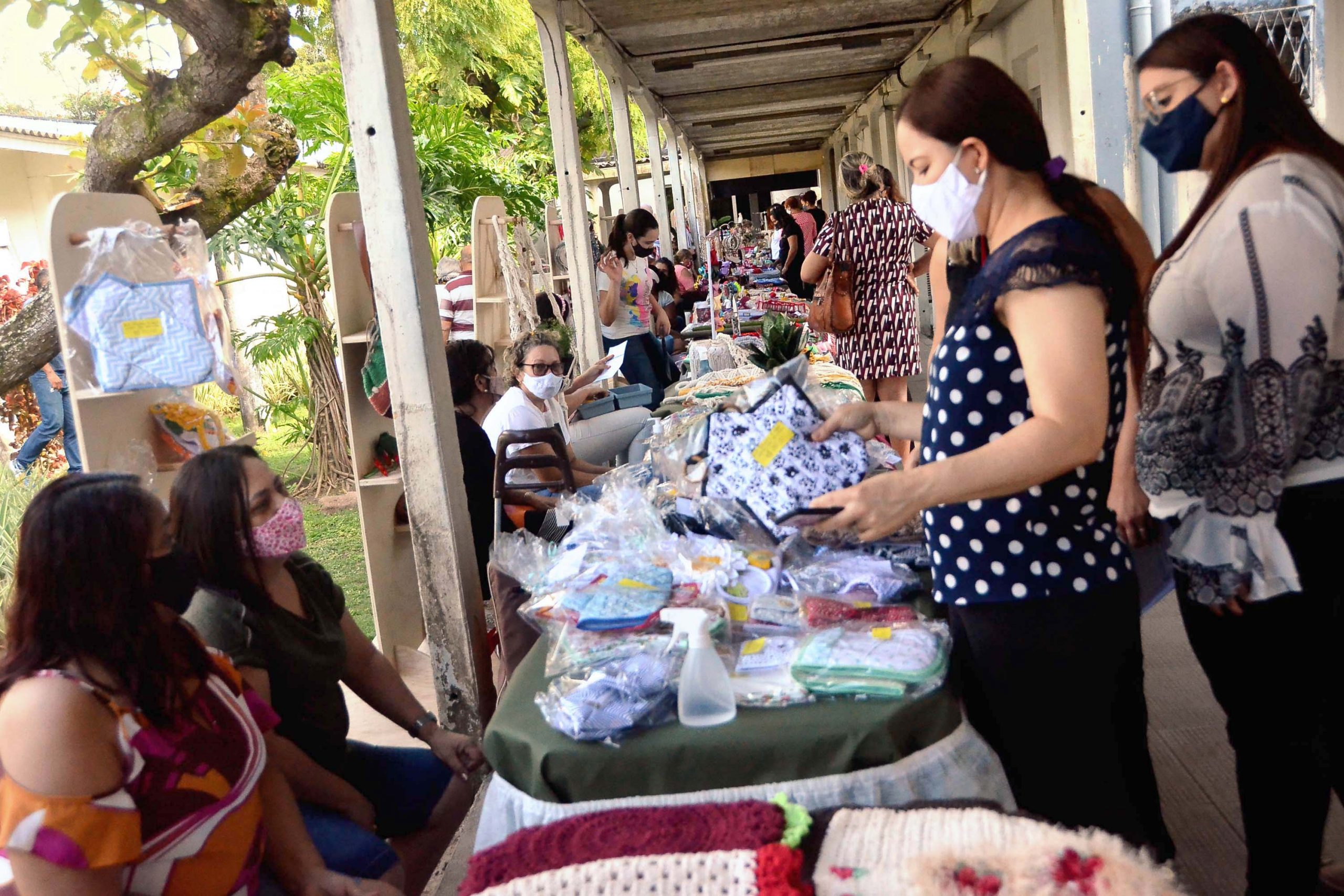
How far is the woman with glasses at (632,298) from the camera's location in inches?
293

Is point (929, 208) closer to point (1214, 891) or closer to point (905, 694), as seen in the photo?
point (905, 694)

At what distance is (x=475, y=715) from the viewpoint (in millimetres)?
3166

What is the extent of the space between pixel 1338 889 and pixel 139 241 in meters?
3.59

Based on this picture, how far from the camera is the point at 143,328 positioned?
317 centimetres

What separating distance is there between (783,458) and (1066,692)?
698mm

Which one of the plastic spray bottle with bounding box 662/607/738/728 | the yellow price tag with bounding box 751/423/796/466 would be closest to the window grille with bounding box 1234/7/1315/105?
the yellow price tag with bounding box 751/423/796/466

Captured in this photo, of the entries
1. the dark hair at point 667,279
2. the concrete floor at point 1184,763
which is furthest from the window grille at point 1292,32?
the dark hair at point 667,279

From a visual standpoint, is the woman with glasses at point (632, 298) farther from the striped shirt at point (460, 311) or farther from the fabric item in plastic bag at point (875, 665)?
the fabric item in plastic bag at point (875, 665)

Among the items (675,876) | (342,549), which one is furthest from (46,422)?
(675,876)

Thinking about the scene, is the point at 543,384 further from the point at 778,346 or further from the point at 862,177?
the point at 862,177

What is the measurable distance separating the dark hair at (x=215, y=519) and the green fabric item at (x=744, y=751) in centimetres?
94

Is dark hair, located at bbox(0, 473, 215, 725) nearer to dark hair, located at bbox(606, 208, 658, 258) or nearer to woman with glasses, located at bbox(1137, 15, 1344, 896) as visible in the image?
woman with glasses, located at bbox(1137, 15, 1344, 896)

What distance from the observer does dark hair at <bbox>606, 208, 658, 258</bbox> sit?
7770mm

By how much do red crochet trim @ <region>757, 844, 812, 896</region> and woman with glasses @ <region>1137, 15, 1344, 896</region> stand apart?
106 centimetres
